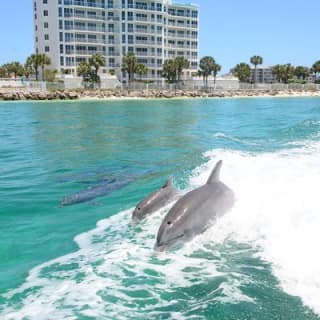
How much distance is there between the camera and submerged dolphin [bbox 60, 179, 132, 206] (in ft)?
37.6

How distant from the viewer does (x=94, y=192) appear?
1227 centimetres

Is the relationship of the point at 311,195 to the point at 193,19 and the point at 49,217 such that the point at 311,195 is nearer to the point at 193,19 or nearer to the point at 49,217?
the point at 49,217

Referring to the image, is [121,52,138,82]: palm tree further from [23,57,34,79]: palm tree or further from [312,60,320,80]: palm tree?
[312,60,320,80]: palm tree

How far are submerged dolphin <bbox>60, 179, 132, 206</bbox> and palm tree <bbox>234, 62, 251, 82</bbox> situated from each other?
136 m

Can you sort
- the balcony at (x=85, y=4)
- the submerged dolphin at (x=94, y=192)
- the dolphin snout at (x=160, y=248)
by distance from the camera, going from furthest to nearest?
1. the balcony at (x=85, y=4)
2. the submerged dolphin at (x=94, y=192)
3. the dolphin snout at (x=160, y=248)

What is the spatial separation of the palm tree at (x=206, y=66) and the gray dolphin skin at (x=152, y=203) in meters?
121

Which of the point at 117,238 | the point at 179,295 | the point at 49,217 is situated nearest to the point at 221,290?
the point at 179,295

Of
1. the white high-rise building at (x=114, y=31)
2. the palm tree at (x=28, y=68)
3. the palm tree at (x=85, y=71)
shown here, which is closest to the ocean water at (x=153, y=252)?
the palm tree at (x=85, y=71)

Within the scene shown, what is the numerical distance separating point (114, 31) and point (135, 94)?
33513 millimetres

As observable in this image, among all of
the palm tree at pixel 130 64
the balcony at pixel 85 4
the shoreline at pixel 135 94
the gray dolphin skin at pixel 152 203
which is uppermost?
the balcony at pixel 85 4

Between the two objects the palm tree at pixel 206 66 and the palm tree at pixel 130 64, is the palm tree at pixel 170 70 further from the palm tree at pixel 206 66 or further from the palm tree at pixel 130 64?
the palm tree at pixel 206 66

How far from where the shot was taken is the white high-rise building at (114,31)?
403 feet

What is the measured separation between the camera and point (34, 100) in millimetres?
90875

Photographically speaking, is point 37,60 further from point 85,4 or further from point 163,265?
point 163,265
